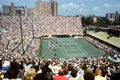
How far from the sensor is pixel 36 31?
7169 centimetres

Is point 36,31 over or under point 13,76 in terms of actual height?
under

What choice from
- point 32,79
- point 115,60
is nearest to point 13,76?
point 32,79

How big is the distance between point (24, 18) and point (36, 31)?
28.7ft

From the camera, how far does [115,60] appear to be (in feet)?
80.6

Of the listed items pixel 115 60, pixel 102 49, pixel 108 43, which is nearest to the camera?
pixel 115 60

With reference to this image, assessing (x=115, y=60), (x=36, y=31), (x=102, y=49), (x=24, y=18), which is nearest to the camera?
(x=115, y=60)

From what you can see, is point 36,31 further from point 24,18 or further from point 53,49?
point 53,49

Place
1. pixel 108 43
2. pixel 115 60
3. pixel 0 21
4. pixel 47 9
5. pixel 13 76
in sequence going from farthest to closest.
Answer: pixel 47 9, pixel 0 21, pixel 108 43, pixel 115 60, pixel 13 76

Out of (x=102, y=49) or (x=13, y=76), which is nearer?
(x=13, y=76)

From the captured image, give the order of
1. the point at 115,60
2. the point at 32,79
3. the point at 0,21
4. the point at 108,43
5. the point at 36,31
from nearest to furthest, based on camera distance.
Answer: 1. the point at 32,79
2. the point at 115,60
3. the point at 108,43
4. the point at 0,21
5. the point at 36,31

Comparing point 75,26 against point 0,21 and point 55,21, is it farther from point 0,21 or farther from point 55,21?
point 0,21

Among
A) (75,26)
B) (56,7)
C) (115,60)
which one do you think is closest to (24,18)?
(75,26)

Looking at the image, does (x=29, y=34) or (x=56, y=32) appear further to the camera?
(x=56, y=32)

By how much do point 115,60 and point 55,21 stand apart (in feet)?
194
